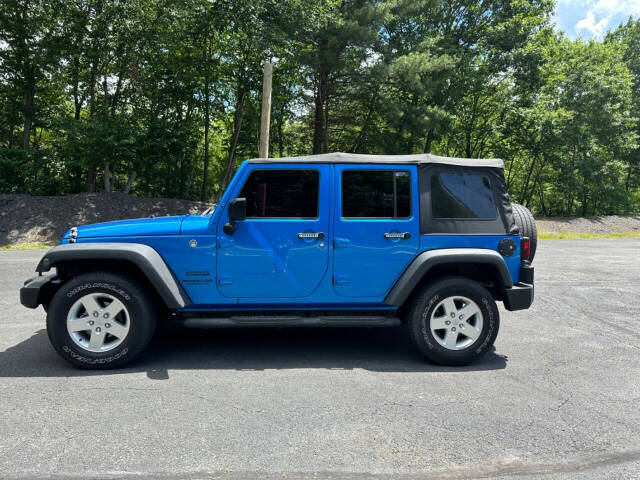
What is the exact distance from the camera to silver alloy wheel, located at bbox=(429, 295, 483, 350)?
4129 mm

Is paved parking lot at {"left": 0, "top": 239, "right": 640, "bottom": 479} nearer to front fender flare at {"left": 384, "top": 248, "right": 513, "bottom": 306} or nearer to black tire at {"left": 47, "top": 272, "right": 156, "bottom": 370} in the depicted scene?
black tire at {"left": 47, "top": 272, "right": 156, "bottom": 370}

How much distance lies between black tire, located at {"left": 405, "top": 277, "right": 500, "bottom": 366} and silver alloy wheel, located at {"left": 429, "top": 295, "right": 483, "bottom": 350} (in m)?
0.03

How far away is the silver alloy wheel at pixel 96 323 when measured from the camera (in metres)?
3.85

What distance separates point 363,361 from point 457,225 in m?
1.58

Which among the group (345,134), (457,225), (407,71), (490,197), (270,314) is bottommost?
(270,314)

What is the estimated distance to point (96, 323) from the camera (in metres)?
3.87

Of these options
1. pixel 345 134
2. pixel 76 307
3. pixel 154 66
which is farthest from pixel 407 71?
pixel 76 307

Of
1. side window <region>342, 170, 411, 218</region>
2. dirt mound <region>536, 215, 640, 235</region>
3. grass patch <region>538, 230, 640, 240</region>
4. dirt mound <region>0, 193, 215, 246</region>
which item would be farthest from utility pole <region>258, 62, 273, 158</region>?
dirt mound <region>536, 215, 640, 235</region>

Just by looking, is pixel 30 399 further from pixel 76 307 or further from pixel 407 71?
pixel 407 71

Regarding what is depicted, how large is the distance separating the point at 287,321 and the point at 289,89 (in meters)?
→ 22.6

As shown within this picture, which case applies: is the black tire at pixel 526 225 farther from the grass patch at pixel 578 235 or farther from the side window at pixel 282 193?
the grass patch at pixel 578 235

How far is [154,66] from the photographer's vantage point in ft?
69.4

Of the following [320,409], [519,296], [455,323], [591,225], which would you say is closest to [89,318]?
[320,409]

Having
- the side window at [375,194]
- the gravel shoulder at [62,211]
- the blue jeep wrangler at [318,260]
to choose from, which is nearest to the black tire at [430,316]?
the blue jeep wrangler at [318,260]
